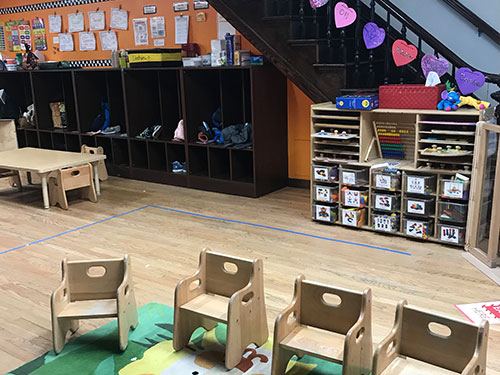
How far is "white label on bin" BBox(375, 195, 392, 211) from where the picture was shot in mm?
4316

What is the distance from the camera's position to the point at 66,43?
25.9 feet

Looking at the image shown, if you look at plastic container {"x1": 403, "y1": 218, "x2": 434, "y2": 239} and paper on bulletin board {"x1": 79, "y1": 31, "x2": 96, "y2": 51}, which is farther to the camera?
paper on bulletin board {"x1": 79, "y1": 31, "x2": 96, "y2": 51}

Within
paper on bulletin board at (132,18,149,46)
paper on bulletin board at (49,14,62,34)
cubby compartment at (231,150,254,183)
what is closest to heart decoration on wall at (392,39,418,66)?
cubby compartment at (231,150,254,183)

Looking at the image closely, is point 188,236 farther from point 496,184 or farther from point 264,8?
point 496,184

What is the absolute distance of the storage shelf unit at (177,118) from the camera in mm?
5695

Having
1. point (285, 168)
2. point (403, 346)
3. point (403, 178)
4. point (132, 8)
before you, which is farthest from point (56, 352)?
point (132, 8)

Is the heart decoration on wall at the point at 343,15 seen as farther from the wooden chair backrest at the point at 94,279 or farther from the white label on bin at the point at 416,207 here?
the wooden chair backrest at the point at 94,279

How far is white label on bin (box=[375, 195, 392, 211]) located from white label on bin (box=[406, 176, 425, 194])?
0.19 meters

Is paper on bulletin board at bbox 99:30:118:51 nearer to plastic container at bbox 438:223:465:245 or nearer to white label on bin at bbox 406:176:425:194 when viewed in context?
white label on bin at bbox 406:176:425:194

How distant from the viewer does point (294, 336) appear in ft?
8.04

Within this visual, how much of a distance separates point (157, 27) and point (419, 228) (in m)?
4.31

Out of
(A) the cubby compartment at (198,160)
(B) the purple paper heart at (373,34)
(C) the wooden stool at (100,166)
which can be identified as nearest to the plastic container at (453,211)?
(B) the purple paper heart at (373,34)

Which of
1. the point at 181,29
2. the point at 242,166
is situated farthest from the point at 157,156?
the point at 181,29

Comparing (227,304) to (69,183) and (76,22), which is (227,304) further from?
(76,22)
